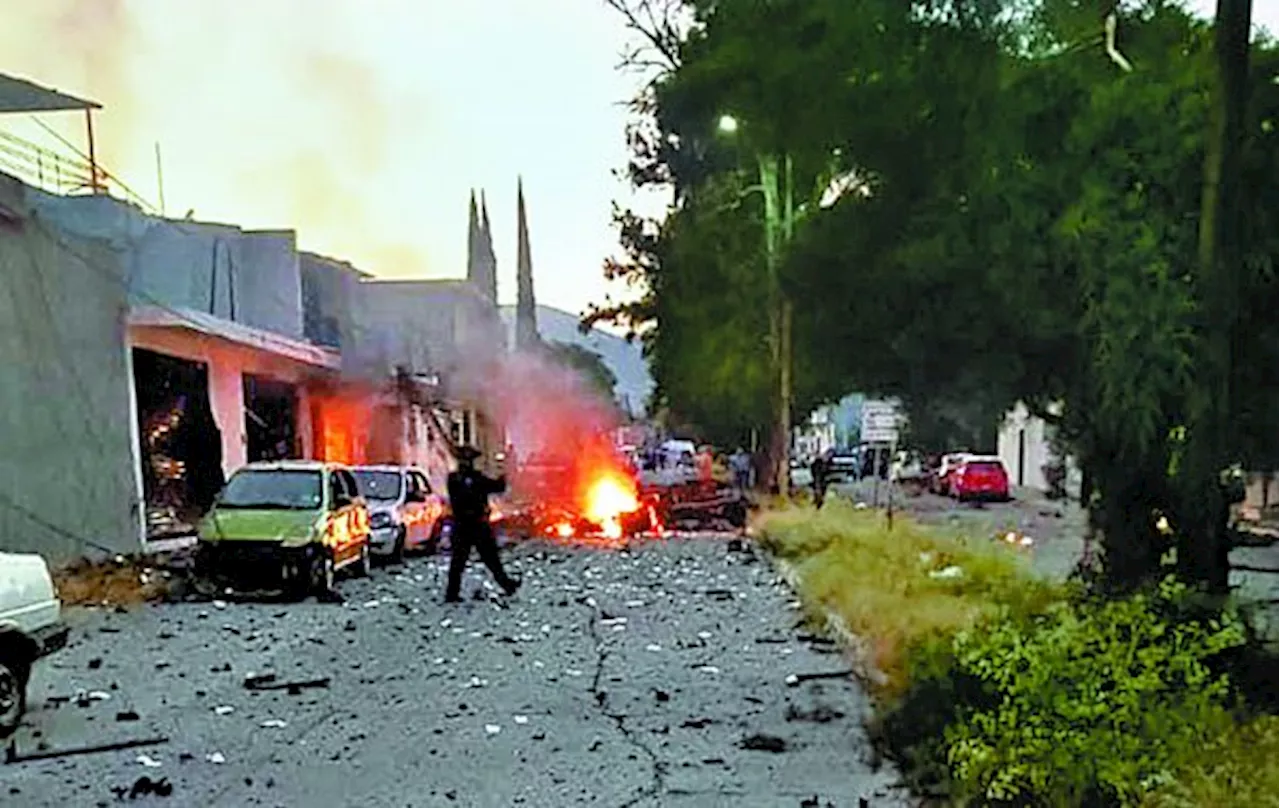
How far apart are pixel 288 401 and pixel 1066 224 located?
27.8 meters

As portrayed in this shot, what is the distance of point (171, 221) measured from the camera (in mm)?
32188

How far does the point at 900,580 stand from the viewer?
13867mm

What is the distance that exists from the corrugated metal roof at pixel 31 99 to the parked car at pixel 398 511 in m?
8.76

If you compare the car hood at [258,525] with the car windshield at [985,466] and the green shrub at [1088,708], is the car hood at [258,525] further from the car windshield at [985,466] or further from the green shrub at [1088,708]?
the car windshield at [985,466]

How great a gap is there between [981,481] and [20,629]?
39235 mm

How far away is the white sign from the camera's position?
2253cm

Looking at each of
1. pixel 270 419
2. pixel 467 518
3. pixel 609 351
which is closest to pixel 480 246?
pixel 609 351

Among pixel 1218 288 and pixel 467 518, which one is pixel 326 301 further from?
pixel 1218 288

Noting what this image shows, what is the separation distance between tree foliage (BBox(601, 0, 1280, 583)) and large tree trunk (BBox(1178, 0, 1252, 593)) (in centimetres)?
3

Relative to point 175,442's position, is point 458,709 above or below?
below

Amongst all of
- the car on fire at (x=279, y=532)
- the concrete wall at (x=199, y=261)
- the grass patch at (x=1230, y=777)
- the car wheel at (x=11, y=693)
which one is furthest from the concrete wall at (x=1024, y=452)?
the grass patch at (x=1230, y=777)

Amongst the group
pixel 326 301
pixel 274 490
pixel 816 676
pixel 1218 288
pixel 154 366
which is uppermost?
pixel 326 301

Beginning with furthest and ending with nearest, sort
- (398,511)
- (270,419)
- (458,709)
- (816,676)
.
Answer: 1. (270,419)
2. (398,511)
3. (816,676)
4. (458,709)

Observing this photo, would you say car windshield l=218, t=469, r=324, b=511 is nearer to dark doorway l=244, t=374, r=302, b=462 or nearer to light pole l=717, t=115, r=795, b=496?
light pole l=717, t=115, r=795, b=496
